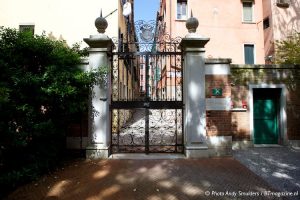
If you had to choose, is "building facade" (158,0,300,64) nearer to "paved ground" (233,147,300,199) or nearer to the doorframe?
the doorframe

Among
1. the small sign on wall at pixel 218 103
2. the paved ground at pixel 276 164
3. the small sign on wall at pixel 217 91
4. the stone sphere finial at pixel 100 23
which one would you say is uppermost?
the stone sphere finial at pixel 100 23

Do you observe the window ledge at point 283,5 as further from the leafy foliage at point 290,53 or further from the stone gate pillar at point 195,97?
the stone gate pillar at point 195,97

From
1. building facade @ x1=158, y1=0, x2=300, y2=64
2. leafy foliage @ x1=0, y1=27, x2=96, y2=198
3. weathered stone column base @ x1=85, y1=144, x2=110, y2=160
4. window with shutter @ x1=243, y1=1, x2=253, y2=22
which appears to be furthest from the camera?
window with shutter @ x1=243, y1=1, x2=253, y2=22

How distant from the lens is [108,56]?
7078mm

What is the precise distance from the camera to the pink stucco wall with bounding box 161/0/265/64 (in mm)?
17516

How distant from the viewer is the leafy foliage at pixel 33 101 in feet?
15.9

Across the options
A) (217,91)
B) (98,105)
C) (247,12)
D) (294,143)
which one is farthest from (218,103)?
(247,12)

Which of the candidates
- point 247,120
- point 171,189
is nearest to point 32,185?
point 171,189

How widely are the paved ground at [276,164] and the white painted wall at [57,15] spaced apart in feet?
27.4

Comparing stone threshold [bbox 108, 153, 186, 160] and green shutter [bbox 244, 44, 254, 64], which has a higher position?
green shutter [bbox 244, 44, 254, 64]

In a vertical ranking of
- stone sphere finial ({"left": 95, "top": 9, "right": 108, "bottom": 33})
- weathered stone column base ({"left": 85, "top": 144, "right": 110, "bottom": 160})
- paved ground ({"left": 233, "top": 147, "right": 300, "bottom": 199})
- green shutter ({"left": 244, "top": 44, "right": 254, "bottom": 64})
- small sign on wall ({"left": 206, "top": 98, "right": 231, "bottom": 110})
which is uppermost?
green shutter ({"left": 244, "top": 44, "right": 254, "bottom": 64})

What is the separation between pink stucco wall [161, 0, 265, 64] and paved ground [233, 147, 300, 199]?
1063 centimetres

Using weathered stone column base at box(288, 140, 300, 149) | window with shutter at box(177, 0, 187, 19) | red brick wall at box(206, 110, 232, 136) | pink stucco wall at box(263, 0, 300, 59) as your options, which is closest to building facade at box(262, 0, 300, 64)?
pink stucco wall at box(263, 0, 300, 59)

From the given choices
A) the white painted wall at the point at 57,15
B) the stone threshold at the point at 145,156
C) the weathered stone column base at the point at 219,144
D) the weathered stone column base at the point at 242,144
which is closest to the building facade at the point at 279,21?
the weathered stone column base at the point at 242,144
